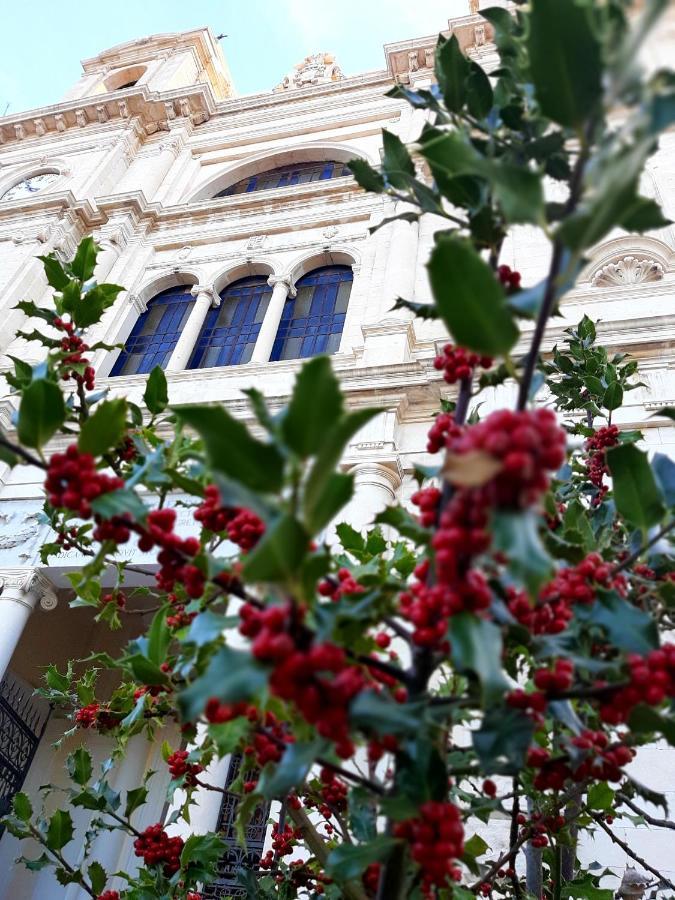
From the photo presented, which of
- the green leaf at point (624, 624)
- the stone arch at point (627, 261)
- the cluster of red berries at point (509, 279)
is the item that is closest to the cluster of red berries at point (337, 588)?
the green leaf at point (624, 624)

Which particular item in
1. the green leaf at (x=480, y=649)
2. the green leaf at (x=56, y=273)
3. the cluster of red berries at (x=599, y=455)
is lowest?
the green leaf at (x=480, y=649)

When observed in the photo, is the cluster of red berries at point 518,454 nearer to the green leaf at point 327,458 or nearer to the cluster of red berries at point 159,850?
the green leaf at point 327,458

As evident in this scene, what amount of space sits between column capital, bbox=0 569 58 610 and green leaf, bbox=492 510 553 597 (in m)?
6.50

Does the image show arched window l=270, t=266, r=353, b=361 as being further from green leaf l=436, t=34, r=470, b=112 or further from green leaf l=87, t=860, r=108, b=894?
green leaf l=436, t=34, r=470, b=112

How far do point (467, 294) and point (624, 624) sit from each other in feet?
2.14

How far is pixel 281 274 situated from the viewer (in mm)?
9547

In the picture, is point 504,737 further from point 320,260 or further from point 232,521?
point 320,260

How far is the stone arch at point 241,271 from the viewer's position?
994 centimetres

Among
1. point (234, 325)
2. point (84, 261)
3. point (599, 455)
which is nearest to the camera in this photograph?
point (84, 261)

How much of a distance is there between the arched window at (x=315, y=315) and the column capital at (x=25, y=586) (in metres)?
3.92

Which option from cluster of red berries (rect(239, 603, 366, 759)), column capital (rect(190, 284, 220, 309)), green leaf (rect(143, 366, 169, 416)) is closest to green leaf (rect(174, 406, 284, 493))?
cluster of red berries (rect(239, 603, 366, 759))

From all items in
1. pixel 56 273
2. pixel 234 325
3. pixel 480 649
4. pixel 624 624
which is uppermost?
pixel 234 325

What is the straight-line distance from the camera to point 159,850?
2.43 meters

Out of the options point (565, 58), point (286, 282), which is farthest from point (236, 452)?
point (286, 282)
